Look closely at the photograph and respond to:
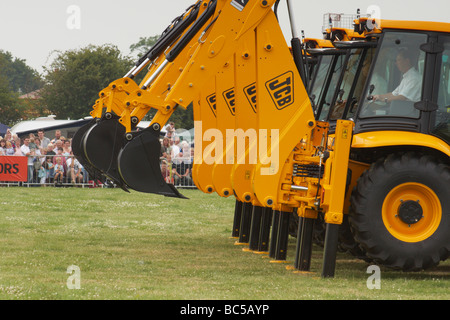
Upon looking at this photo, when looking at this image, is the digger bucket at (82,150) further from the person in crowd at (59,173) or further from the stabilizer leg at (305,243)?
the person in crowd at (59,173)

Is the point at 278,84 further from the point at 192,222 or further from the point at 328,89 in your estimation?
the point at 192,222

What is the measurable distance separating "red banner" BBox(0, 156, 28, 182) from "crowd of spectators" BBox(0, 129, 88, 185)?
0.18 metres

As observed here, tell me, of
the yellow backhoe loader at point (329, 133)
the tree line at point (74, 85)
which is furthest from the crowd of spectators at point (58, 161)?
the tree line at point (74, 85)

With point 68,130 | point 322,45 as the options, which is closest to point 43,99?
point 68,130

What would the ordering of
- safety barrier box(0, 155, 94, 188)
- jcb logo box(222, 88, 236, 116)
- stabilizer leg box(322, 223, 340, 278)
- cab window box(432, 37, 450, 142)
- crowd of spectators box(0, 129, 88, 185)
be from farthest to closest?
1. crowd of spectators box(0, 129, 88, 185)
2. safety barrier box(0, 155, 94, 188)
3. jcb logo box(222, 88, 236, 116)
4. cab window box(432, 37, 450, 142)
5. stabilizer leg box(322, 223, 340, 278)

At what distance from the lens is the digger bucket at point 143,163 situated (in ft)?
33.1

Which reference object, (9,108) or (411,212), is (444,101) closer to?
(411,212)

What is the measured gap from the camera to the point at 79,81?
59031 mm

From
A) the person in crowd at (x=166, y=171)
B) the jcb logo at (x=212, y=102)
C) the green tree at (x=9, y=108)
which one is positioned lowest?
the person in crowd at (x=166, y=171)

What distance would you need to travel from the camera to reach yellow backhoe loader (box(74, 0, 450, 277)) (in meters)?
9.73

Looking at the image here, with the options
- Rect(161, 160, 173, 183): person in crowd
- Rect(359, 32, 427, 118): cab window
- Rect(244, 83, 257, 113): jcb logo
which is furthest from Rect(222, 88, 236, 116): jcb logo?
Rect(161, 160, 173, 183): person in crowd

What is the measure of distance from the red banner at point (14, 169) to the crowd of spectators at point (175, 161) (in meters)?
4.34

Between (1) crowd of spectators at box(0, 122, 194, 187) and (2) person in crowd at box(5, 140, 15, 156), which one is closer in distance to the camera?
(1) crowd of spectators at box(0, 122, 194, 187)

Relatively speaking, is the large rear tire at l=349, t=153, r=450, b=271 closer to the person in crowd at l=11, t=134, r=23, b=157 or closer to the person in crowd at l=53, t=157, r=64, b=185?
the person in crowd at l=53, t=157, r=64, b=185
